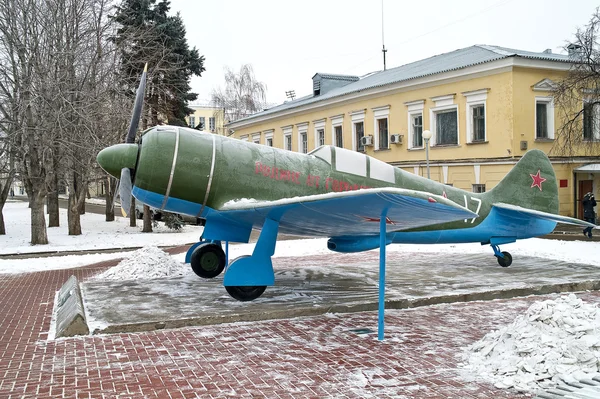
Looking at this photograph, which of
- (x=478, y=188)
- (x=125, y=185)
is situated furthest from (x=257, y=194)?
(x=478, y=188)

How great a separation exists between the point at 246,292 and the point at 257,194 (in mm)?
1598

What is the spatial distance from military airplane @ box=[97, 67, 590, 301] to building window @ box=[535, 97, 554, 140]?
1501 cm

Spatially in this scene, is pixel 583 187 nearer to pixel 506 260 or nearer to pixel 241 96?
pixel 506 260

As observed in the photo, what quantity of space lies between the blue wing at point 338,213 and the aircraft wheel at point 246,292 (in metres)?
1.08

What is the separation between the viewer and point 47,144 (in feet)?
62.3

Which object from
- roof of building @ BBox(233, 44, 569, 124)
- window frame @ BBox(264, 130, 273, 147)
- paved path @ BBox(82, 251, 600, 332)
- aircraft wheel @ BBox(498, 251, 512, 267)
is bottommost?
paved path @ BBox(82, 251, 600, 332)

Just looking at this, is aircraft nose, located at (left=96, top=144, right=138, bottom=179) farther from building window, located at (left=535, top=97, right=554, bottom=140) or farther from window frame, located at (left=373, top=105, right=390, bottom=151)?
window frame, located at (left=373, top=105, right=390, bottom=151)

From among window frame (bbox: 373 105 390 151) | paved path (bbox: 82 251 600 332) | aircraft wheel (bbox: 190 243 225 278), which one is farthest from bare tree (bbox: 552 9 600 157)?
aircraft wheel (bbox: 190 243 225 278)

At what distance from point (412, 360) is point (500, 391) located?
3.67ft

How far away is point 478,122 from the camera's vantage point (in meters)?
24.2

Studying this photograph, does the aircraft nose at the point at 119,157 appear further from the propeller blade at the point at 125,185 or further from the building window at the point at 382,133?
the building window at the point at 382,133

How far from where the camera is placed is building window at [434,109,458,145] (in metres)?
25.1

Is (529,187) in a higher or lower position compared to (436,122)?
lower

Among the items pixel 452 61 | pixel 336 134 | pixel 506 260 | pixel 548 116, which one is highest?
pixel 452 61
